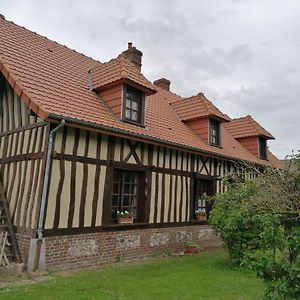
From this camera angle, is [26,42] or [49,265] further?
[26,42]

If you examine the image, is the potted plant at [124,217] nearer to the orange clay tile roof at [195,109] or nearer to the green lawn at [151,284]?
the green lawn at [151,284]

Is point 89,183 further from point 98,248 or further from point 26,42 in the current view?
point 26,42

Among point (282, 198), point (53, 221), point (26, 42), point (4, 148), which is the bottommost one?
point (53, 221)

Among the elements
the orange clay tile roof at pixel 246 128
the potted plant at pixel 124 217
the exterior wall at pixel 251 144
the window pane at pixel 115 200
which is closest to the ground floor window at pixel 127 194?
the window pane at pixel 115 200

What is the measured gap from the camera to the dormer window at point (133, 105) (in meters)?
9.87

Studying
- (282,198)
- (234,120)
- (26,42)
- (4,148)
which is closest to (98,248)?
(4,148)

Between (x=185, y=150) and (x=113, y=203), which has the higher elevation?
(x=185, y=150)

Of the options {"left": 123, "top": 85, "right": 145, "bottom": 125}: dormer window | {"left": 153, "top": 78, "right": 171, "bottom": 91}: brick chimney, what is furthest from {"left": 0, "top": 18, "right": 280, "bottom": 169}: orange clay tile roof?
{"left": 153, "top": 78, "right": 171, "bottom": 91}: brick chimney

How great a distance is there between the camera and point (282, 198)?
13.2 feet

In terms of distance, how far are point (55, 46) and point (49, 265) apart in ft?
25.6

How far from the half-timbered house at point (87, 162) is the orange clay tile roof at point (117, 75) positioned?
4cm

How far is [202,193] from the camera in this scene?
12414mm

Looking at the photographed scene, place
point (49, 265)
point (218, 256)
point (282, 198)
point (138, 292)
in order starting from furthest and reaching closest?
point (218, 256)
point (49, 265)
point (138, 292)
point (282, 198)

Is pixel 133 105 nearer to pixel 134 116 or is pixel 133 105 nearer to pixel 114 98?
pixel 134 116
